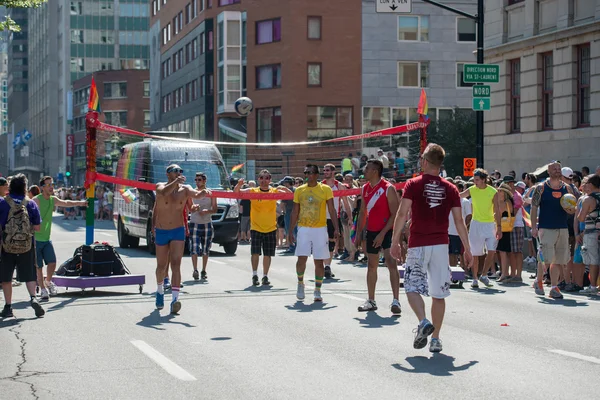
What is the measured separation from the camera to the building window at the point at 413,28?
196ft

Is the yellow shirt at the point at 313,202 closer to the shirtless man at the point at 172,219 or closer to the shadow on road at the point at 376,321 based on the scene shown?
the shirtless man at the point at 172,219

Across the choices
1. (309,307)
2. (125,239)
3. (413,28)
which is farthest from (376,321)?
(413,28)

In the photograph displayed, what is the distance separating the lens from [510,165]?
111 ft

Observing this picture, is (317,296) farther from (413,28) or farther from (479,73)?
(413,28)

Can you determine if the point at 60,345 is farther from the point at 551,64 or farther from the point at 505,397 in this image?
the point at 551,64

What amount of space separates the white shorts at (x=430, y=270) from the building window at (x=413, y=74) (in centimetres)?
5114

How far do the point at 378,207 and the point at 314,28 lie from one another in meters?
47.6

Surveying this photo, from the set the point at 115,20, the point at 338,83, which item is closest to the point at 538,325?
the point at 338,83

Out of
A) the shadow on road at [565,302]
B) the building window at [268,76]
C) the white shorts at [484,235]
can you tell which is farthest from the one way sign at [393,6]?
the building window at [268,76]

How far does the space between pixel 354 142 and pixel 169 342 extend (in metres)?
43.0

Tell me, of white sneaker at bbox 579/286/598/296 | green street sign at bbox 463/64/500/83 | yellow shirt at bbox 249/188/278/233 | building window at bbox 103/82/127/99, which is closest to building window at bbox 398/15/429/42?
green street sign at bbox 463/64/500/83

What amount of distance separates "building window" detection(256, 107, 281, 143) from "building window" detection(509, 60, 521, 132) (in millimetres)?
26487

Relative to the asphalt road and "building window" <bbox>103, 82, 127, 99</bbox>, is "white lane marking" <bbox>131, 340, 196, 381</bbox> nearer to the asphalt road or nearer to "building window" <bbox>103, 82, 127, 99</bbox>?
the asphalt road

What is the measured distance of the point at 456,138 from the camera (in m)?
54.0
